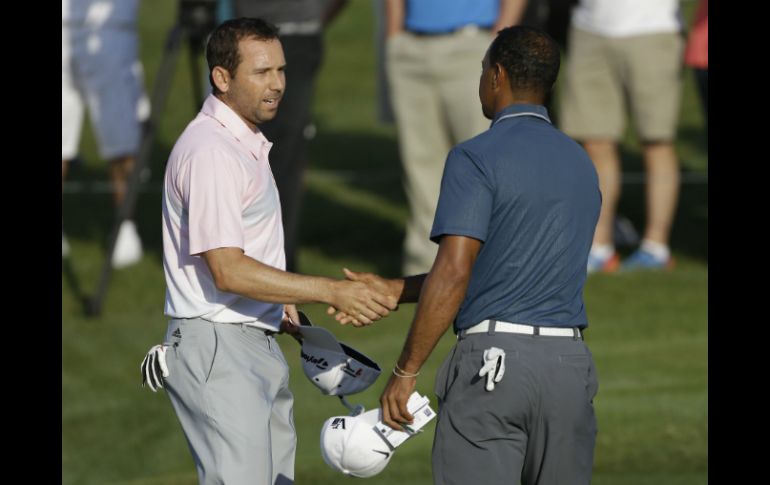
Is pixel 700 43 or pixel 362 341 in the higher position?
pixel 700 43

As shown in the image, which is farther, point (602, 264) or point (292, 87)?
point (602, 264)

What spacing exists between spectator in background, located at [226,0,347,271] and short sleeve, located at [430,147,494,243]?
4.94m

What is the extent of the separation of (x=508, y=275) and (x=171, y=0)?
60.9ft

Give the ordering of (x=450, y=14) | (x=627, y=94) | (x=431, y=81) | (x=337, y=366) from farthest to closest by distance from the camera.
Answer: (x=627, y=94)
(x=431, y=81)
(x=450, y=14)
(x=337, y=366)

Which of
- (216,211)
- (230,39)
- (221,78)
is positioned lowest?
(216,211)

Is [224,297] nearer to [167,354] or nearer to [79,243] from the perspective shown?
[167,354]

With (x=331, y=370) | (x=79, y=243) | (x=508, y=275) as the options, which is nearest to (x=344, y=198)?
(x=79, y=243)

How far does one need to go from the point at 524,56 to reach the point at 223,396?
5.25ft

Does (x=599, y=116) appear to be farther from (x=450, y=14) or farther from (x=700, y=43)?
(x=450, y=14)

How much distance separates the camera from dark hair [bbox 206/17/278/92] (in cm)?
530

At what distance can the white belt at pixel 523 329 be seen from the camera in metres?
4.93

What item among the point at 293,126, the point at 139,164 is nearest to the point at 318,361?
the point at 293,126

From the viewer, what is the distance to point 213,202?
5047mm

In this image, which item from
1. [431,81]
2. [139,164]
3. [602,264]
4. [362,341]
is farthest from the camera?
[602,264]
